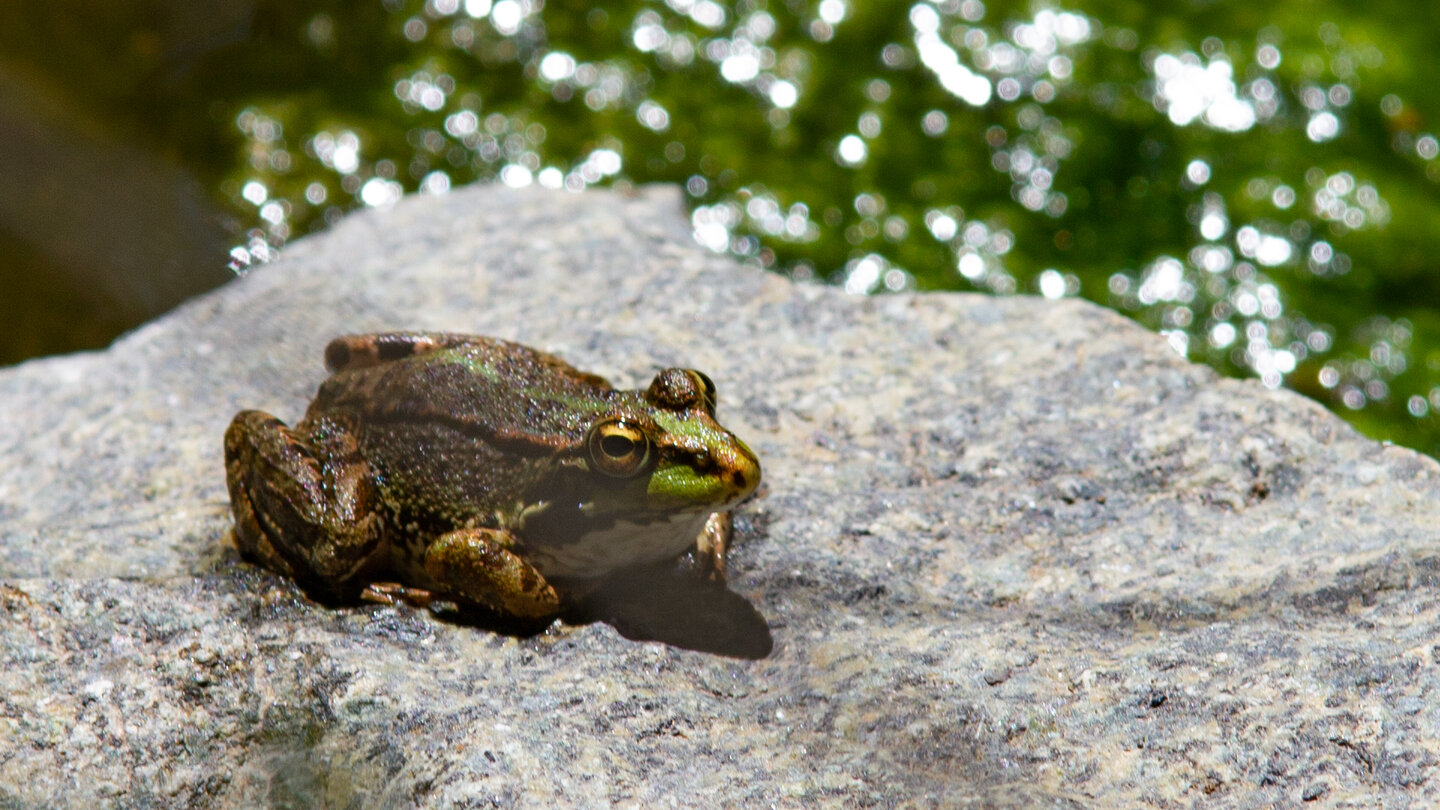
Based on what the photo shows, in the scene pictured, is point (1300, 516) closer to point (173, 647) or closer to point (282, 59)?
point (173, 647)

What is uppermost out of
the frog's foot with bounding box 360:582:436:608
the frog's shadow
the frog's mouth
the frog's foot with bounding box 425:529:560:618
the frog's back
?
the frog's back

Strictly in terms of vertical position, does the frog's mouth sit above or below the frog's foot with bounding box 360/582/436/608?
→ above

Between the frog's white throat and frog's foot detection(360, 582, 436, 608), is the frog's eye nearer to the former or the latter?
the frog's white throat

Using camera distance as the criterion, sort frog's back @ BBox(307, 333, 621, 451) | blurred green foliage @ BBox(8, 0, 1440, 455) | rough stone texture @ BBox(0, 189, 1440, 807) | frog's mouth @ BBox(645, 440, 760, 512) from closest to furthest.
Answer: rough stone texture @ BBox(0, 189, 1440, 807), frog's mouth @ BBox(645, 440, 760, 512), frog's back @ BBox(307, 333, 621, 451), blurred green foliage @ BBox(8, 0, 1440, 455)

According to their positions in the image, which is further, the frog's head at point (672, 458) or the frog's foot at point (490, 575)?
the frog's foot at point (490, 575)

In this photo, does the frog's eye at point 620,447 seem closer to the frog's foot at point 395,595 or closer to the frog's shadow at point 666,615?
the frog's shadow at point 666,615

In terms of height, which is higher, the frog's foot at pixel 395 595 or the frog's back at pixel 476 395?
the frog's back at pixel 476 395

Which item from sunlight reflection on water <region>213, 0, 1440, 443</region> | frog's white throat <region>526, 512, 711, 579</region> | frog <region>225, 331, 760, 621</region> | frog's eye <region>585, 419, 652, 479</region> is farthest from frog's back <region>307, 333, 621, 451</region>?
sunlight reflection on water <region>213, 0, 1440, 443</region>

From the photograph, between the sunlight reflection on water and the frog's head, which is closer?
the frog's head

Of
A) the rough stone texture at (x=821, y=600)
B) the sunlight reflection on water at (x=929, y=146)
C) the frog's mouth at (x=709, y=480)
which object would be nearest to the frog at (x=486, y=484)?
the frog's mouth at (x=709, y=480)
